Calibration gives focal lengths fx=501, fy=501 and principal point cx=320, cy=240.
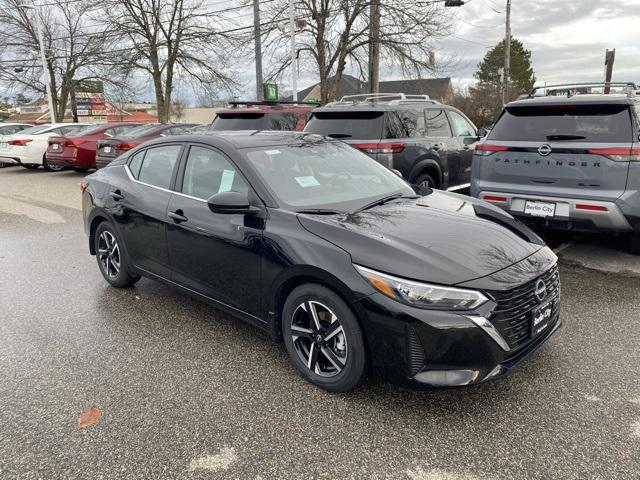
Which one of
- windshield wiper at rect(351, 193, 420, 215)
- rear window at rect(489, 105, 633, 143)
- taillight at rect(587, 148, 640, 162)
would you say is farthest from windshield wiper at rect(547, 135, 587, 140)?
windshield wiper at rect(351, 193, 420, 215)

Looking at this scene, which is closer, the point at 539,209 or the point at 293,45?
the point at 539,209

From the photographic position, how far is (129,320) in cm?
411

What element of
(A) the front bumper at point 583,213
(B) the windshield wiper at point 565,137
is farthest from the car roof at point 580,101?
(A) the front bumper at point 583,213

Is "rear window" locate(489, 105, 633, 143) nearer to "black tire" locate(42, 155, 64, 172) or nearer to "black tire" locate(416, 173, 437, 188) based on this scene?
"black tire" locate(416, 173, 437, 188)

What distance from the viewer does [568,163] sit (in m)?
5.04

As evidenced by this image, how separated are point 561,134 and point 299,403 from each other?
13.1 feet

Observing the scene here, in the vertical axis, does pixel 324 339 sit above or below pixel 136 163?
below

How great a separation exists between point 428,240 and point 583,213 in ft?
9.49

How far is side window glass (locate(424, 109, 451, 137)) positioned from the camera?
24.9 ft

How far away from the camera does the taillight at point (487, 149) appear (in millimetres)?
5531

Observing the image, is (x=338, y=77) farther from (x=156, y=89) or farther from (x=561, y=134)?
(x=561, y=134)

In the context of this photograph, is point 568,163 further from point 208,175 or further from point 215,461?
point 215,461

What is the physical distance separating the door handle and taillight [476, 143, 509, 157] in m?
3.55

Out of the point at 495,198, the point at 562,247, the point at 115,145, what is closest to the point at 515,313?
the point at 495,198
